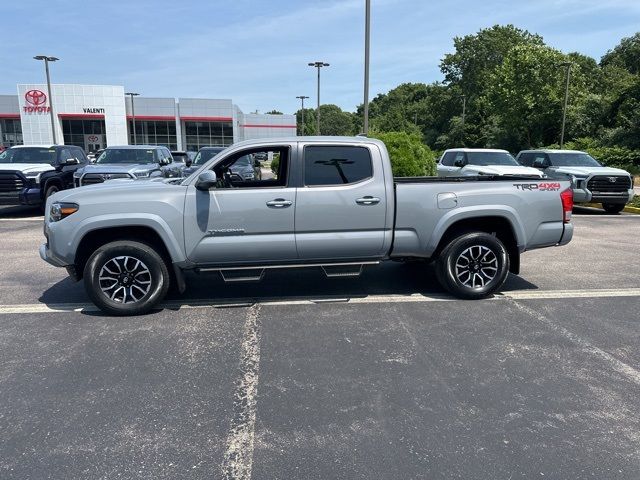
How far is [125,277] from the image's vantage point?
5.20 metres

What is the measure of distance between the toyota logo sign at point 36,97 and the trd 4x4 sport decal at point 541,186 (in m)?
58.9

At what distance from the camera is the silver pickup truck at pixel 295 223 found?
16.8 ft

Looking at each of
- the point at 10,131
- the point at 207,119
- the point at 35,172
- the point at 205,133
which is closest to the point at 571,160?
the point at 35,172

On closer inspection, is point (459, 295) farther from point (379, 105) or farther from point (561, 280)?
point (379, 105)

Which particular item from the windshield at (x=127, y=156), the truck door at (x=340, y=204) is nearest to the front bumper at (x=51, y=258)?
the truck door at (x=340, y=204)

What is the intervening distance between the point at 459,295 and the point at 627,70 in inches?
2321

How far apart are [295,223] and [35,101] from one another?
58.5m

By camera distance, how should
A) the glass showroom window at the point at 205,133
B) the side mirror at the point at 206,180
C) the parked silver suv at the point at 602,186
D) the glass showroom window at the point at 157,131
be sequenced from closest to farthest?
the side mirror at the point at 206,180, the parked silver suv at the point at 602,186, the glass showroom window at the point at 157,131, the glass showroom window at the point at 205,133

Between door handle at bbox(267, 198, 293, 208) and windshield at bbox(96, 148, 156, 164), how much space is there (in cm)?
970

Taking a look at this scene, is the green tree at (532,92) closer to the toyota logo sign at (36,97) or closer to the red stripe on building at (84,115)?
the red stripe on building at (84,115)

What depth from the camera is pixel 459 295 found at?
581 cm

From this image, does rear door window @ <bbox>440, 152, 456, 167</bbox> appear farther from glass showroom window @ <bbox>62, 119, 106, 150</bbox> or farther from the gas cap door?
glass showroom window @ <bbox>62, 119, 106, 150</bbox>

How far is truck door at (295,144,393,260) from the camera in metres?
5.33

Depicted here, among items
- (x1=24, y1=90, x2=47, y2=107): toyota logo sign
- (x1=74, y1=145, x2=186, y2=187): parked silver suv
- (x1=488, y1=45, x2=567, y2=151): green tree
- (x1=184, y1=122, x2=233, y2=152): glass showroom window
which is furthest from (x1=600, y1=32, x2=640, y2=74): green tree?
(x1=24, y1=90, x2=47, y2=107): toyota logo sign
